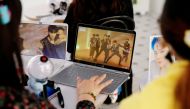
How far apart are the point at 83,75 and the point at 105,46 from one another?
195mm

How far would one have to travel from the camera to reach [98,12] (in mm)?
2004

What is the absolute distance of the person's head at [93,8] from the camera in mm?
2000

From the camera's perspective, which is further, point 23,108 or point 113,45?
point 113,45

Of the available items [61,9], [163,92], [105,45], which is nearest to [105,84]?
[105,45]

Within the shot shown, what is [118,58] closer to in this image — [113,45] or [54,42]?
[113,45]

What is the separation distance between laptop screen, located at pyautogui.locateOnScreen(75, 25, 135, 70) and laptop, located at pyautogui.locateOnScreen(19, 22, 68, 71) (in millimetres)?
100

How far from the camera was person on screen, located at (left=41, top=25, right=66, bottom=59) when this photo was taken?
5.67 feet

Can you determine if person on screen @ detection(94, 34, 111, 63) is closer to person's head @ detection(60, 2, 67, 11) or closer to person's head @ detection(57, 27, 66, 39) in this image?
person's head @ detection(57, 27, 66, 39)

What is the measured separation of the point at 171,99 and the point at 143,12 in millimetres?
4085

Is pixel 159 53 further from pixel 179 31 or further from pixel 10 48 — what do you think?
pixel 10 48

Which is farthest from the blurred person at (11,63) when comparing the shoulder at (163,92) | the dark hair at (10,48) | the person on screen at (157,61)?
the person on screen at (157,61)

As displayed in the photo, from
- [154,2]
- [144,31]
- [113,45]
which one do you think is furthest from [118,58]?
[154,2]

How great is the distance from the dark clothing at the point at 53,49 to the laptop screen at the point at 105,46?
0.32ft

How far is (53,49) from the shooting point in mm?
1776
